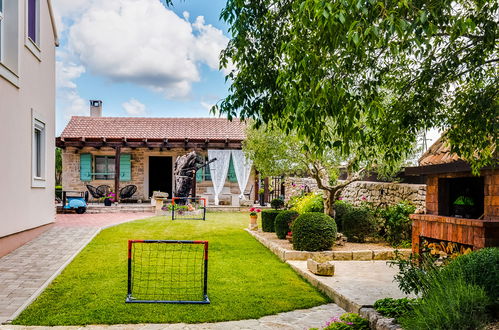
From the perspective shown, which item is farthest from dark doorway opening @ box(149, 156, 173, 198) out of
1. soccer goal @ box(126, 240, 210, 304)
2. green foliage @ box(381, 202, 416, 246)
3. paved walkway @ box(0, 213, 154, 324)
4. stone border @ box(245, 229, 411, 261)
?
stone border @ box(245, 229, 411, 261)

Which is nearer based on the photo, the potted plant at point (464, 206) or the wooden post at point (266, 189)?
the potted plant at point (464, 206)

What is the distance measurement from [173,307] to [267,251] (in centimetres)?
452

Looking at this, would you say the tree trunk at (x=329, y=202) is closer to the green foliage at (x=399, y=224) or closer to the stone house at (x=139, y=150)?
the green foliage at (x=399, y=224)

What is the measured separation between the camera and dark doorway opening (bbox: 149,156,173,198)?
22.9m

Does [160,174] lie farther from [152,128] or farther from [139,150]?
[152,128]

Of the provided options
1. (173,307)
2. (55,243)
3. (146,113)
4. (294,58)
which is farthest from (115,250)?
(146,113)

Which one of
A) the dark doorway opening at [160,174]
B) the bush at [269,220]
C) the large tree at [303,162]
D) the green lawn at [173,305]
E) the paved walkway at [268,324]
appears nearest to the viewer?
the paved walkway at [268,324]

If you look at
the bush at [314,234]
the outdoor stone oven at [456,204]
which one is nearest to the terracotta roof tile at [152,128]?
the bush at [314,234]

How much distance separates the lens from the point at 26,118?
9.04m

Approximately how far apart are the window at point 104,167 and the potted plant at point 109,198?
1269mm

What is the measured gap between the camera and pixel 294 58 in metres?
3.41

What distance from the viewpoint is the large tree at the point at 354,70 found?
123 inches

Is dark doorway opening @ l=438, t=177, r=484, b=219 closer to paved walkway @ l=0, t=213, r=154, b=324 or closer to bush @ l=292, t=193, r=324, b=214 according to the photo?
bush @ l=292, t=193, r=324, b=214

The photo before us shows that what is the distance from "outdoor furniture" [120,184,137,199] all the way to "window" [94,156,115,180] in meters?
1.78
